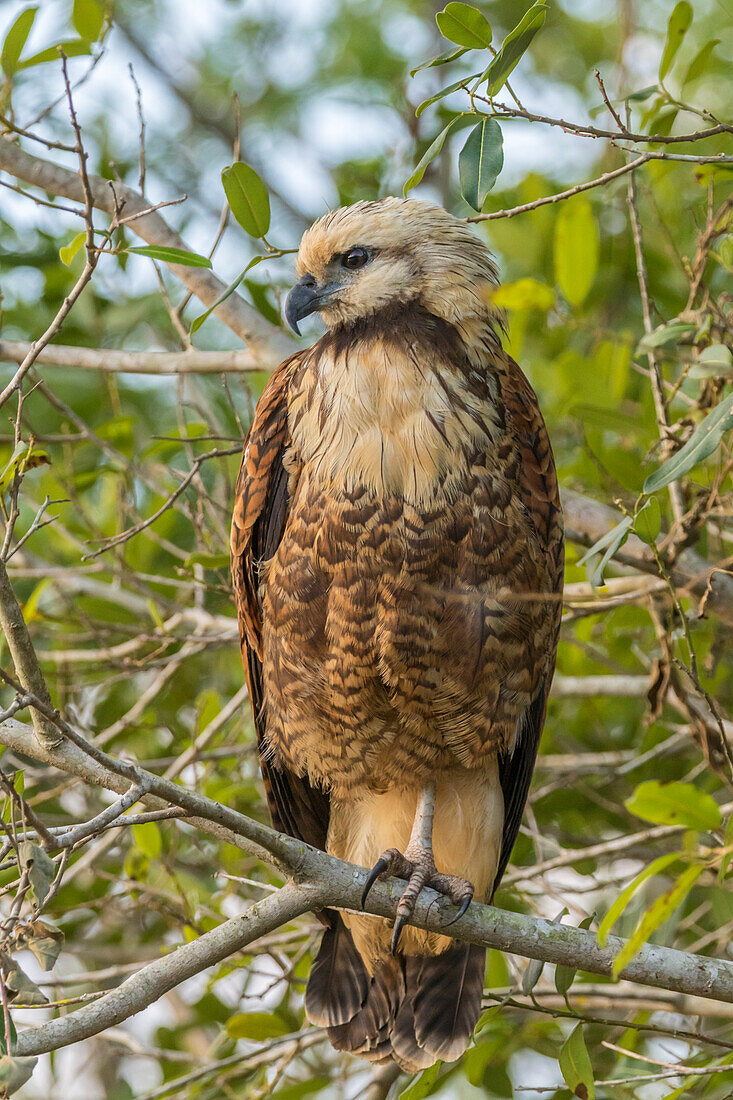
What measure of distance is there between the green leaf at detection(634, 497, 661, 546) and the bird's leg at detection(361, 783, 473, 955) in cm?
93

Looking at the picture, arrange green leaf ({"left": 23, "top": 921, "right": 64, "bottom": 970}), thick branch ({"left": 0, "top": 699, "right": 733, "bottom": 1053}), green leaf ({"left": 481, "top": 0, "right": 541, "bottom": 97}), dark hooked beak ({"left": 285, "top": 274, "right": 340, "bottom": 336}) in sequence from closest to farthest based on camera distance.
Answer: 1. green leaf ({"left": 23, "top": 921, "right": 64, "bottom": 970})
2. thick branch ({"left": 0, "top": 699, "right": 733, "bottom": 1053})
3. green leaf ({"left": 481, "top": 0, "right": 541, "bottom": 97})
4. dark hooked beak ({"left": 285, "top": 274, "right": 340, "bottom": 336})

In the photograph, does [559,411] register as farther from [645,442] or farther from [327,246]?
[327,246]

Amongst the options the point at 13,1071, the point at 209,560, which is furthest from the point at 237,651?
the point at 13,1071

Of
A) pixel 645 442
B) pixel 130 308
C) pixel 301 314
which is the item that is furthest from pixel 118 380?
pixel 645 442

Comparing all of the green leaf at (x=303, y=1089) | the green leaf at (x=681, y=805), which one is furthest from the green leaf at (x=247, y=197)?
the green leaf at (x=303, y=1089)

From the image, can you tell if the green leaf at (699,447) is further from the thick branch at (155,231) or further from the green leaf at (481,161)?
the thick branch at (155,231)

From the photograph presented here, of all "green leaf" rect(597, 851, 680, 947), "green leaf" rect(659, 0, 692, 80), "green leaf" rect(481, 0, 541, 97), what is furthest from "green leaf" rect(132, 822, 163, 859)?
"green leaf" rect(659, 0, 692, 80)

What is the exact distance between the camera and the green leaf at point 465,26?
7.30 feet

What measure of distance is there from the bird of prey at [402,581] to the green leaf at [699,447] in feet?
1.90

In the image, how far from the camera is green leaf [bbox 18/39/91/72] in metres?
3.10

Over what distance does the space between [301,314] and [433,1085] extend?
212 centimetres

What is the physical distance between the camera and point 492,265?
10.2 ft

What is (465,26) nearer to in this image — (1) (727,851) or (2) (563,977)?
(1) (727,851)

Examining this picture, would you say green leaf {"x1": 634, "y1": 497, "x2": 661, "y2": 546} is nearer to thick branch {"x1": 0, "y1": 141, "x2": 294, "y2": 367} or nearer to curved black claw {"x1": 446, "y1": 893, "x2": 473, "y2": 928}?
curved black claw {"x1": 446, "y1": 893, "x2": 473, "y2": 928}
